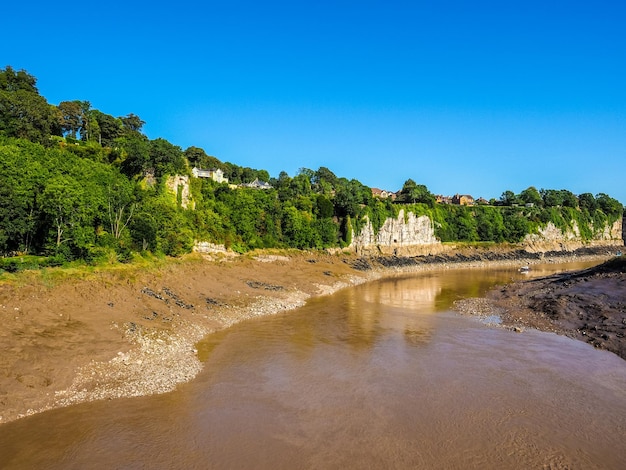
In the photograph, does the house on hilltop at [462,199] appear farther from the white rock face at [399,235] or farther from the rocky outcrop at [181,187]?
the rocky outcrop at [181,187]

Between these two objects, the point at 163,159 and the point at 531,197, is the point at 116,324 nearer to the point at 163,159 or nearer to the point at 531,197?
the point at 163,159

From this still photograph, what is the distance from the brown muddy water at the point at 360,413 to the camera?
13.3m

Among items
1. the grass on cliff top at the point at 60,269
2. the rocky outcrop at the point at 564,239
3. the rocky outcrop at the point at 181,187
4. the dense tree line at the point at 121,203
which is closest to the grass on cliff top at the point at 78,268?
the grass on cliff top at the point at 60,269

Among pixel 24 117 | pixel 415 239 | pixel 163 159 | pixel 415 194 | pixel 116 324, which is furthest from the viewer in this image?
pixel 415 194

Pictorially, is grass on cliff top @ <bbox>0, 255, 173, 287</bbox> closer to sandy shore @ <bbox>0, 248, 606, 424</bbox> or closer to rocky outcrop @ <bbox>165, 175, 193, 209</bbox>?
sandy shore @ <bbox>0, 248, 606, 424</bbox>

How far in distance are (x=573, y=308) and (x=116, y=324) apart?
3431 cm

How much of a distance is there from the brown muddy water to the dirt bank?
2589mm

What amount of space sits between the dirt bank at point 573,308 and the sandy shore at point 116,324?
60.4ft

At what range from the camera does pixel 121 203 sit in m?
40.2

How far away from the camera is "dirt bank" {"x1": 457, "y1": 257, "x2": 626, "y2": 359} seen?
2691 centimetres

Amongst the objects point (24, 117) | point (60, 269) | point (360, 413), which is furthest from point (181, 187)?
point (360, 413)

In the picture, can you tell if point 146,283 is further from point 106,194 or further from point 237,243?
point 237,243

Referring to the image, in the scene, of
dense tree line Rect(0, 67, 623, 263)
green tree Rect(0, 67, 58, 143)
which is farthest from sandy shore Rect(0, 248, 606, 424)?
green tree Rect(0, 67, 58, 143)

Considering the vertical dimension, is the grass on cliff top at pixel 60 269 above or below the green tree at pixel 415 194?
below
